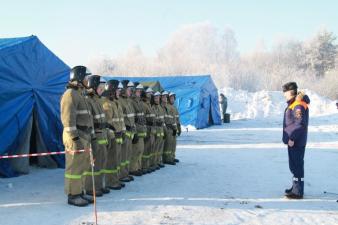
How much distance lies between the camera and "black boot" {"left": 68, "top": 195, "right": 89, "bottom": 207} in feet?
23.0

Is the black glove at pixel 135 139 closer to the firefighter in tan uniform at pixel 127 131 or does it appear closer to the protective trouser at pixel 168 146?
the firefighter in tan uniform at pixel 127 131

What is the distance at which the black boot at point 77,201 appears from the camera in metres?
7.01

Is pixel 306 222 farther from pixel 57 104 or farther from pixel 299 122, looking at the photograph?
pixel 57 104

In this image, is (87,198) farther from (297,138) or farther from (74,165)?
(297,138)

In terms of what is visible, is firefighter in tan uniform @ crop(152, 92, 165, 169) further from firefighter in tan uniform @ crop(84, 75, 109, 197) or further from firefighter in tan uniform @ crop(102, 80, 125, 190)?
firefighter in tan uniform @ crop(84, 75, 109, 197)

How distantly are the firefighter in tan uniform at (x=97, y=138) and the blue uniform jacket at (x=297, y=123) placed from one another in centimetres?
324

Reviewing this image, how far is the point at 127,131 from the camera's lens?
934 centimetres

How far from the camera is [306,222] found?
6.52 m

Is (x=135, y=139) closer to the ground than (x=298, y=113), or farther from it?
closer to the ground

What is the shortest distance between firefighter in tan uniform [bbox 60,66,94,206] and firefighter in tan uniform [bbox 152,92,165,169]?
3.96 meters

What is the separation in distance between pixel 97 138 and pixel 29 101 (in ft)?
10.5

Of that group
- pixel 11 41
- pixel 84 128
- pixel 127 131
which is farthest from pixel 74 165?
pixel 11 41

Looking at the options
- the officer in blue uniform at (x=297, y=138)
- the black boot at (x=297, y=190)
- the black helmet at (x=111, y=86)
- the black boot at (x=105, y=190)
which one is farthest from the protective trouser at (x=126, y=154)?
the black boot at (x=297, y=190)

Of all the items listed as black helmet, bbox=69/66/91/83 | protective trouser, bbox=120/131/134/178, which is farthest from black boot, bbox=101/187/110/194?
black helmet, bbox=69/66/91/83
